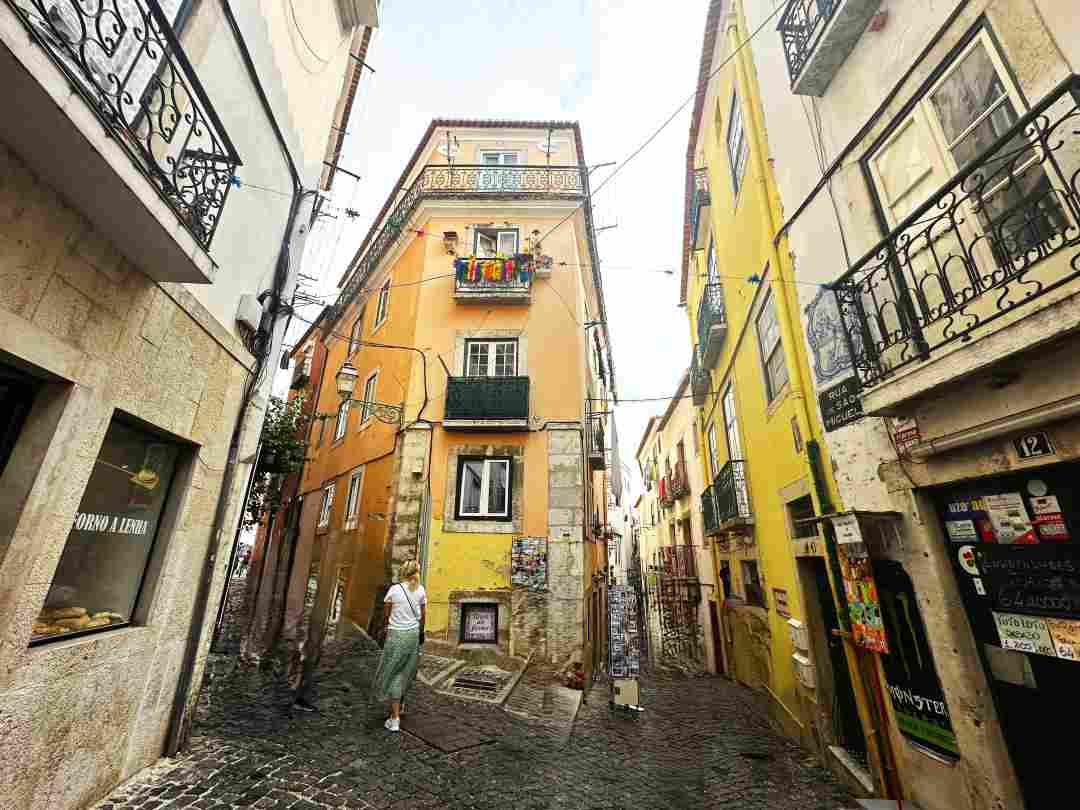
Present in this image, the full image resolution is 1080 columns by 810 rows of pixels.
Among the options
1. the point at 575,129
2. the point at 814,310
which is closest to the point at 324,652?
the point at 814,310

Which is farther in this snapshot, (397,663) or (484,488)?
(484,488)

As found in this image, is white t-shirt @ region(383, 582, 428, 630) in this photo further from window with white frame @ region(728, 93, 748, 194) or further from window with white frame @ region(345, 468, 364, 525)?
window with white frame @ region(728, 93, 748, 194)

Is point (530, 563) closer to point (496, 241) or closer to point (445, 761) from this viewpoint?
point (445, 761)

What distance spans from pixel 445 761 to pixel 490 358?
8.19m

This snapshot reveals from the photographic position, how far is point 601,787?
4.85m

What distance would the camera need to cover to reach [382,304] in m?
14.4

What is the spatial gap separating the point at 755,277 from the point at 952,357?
4727mm

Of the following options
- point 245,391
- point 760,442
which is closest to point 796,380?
point 760,442

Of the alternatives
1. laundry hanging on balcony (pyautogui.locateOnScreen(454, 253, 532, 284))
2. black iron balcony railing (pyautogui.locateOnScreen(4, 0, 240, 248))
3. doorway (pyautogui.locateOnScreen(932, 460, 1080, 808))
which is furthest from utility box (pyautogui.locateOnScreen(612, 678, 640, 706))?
laundry hanging on balcony (pyautogui.locateOnScreen(454, 253, 532, 284))

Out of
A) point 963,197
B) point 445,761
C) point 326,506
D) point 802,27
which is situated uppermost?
point 802,27

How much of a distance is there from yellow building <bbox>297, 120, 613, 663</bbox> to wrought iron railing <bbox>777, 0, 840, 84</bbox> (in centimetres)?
677

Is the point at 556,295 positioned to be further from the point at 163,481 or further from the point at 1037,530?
the point at 1037,530

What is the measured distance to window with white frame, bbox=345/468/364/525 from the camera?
12445 mm

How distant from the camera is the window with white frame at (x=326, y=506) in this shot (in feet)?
46.8
